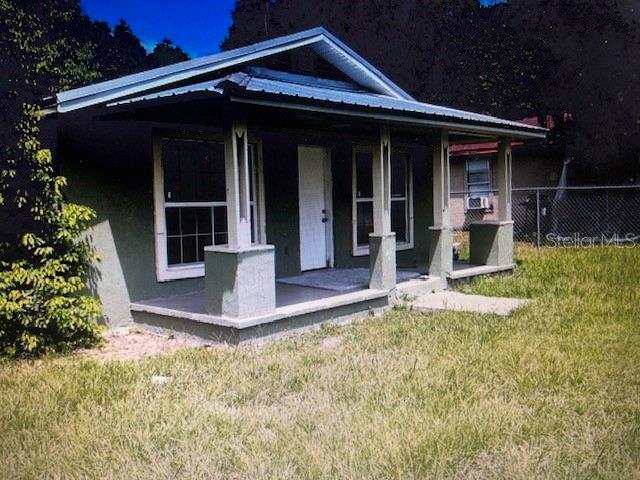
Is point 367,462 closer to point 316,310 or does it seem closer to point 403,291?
point 316,310

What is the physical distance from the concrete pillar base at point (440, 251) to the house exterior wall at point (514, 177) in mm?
9111

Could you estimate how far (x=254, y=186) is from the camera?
920 centimetres

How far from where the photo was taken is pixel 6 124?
6.09 m

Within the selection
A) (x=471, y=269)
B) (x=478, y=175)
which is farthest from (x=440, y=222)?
(x=478, y=175)

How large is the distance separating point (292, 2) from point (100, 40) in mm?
8322

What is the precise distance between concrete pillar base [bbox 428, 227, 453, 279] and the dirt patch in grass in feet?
14.7

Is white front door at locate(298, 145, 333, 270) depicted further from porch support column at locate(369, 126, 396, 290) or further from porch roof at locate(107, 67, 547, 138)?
A: porch support column at locate(369, 126, 396, 290)

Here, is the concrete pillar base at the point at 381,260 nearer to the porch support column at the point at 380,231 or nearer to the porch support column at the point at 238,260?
the porch support column at the point at 380,231

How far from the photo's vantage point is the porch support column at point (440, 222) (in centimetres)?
983

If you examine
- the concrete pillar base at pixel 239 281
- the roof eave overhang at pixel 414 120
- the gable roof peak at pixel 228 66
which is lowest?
the concrete pillar base at pixel 239 281

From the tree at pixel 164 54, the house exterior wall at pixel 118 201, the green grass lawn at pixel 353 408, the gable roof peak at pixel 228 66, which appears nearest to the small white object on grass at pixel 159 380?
the green grass lawn at pixel 353 408

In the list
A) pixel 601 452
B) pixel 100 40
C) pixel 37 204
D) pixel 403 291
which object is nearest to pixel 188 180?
pixel 37 204

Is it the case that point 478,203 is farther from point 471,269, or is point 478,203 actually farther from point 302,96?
point 302,96

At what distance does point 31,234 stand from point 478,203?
676 inches
